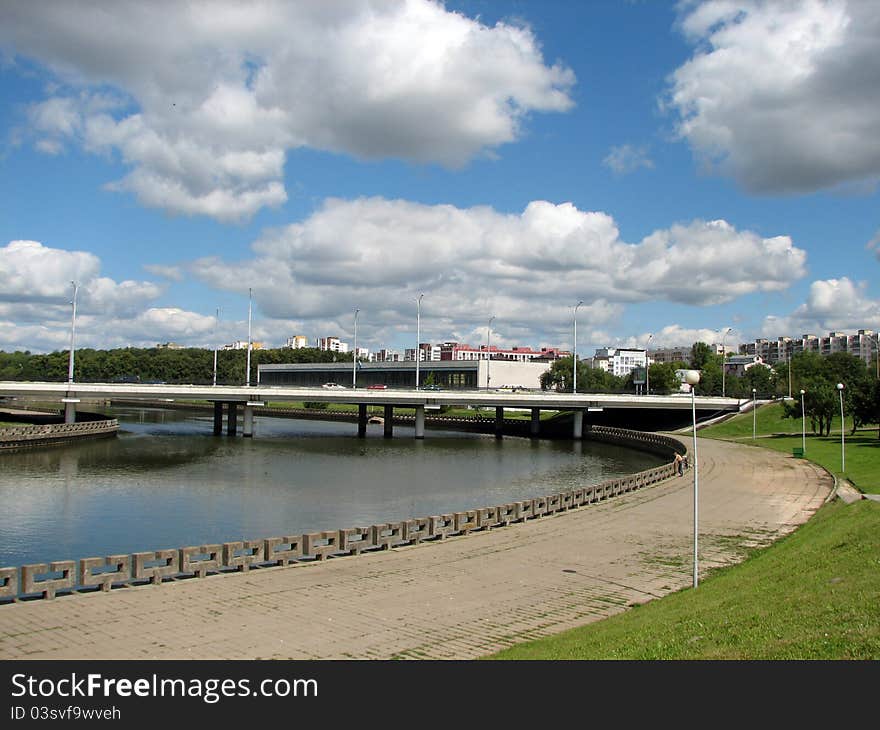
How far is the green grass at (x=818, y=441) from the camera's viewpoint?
50.9m

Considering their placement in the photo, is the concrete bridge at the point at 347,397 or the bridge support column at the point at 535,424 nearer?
the concrete bridge at the point at 347,397

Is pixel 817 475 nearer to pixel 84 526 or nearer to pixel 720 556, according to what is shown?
pixel 720 556

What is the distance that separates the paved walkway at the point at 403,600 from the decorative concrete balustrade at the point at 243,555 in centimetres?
59

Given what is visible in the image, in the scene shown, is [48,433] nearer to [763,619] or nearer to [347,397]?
[347,397]

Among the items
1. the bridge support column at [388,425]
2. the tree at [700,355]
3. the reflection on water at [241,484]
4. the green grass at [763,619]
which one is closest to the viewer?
the green grass at [763,619]

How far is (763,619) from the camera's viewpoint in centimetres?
1391

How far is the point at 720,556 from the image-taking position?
26.5m

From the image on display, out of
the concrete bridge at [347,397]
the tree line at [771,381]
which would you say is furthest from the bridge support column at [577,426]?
the tree line at [771,381]

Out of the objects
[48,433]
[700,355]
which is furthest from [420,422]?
[700,355]

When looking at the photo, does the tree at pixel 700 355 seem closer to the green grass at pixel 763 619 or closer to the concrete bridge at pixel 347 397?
the concrete bridge at pixel 347 397
